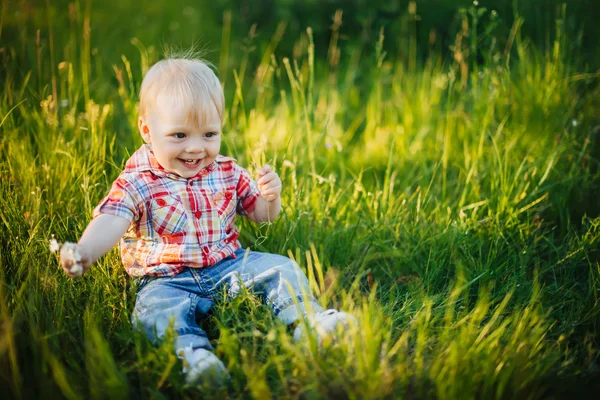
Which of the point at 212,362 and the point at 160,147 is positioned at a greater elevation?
the point at 160,147

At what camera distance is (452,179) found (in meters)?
3.08

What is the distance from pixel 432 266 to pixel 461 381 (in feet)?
2.49

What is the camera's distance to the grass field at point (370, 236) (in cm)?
173

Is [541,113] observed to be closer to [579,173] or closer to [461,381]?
[579,173]

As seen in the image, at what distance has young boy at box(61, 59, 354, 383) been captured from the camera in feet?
6.34

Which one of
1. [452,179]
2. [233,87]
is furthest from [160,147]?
[233,87]

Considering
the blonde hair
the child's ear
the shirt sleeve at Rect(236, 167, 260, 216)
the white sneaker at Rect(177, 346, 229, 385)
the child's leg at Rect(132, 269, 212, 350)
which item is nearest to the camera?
the white sneaker at Rect(177, 346, 229, 385)

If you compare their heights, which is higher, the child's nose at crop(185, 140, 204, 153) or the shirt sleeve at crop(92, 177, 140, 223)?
the child's nose at crop(185, 140, 204, 153)

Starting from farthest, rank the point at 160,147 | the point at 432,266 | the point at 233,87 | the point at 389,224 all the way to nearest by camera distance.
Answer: the point at 233,87 < the point at 389,224 < the point at 432,266 < the point at 160,147

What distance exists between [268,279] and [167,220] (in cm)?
41

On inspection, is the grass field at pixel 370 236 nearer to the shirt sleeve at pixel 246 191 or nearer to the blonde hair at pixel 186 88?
the shirt sleeve at pixel 246 191

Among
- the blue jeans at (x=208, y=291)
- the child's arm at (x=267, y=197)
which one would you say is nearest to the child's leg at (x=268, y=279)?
the blue jeans at (x=208, y=291)

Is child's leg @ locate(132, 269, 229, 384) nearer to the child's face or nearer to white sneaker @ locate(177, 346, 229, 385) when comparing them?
white sneaker @ locate(177, 346, 229, 385)

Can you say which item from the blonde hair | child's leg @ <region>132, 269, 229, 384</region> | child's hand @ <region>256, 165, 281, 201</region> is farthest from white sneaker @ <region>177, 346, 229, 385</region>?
the blonde hair
